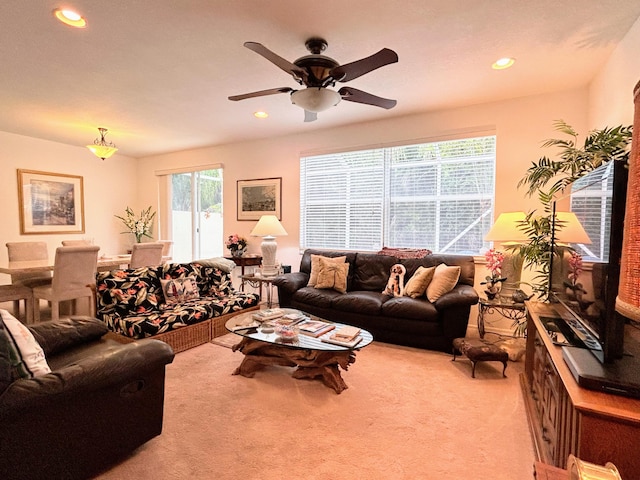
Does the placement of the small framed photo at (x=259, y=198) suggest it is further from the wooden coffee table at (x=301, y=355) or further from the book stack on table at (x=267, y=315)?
the wooden coffee table at (x=301, y=355)

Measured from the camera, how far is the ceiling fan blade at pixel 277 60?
72.0 inches

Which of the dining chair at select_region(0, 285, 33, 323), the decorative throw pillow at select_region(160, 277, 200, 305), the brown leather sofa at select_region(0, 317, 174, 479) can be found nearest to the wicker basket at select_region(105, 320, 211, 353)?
the decorative throw pillow at select_region(160, 277, 200, 305)

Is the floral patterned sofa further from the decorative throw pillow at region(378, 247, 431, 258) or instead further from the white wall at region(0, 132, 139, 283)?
the white wall at region(0, 132, 139, 283)

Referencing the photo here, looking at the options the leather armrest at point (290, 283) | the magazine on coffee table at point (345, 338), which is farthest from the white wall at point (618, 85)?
the leather armrest at point (290, 283)

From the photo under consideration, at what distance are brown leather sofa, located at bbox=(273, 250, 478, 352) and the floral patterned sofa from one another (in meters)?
0.72

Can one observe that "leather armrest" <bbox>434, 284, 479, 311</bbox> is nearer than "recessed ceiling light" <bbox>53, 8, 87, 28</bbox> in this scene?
No

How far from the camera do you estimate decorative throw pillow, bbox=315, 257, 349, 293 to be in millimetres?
3875

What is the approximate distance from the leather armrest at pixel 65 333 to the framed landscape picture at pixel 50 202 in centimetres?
435

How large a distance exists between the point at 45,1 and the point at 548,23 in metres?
3.23

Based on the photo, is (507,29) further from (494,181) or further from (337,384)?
(337,384)

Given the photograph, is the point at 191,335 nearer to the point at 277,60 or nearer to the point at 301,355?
the point at 301,355

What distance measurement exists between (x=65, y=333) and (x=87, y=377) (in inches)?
33.1

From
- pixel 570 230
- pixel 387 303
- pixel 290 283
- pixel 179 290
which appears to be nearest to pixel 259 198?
pixel 290 283

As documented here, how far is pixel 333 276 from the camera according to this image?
154 inches
